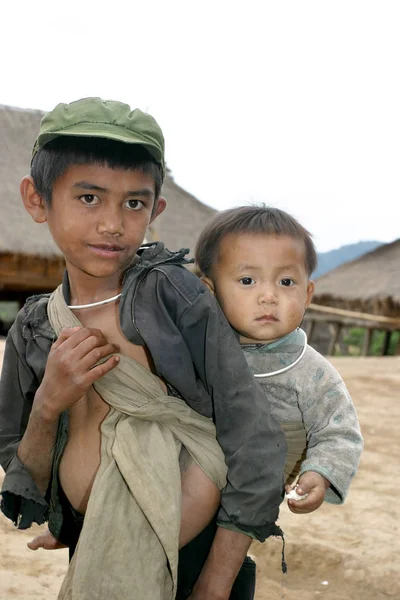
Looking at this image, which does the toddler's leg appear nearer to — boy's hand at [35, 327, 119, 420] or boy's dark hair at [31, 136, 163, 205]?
boy's hand at [35, 327, 119, 420]

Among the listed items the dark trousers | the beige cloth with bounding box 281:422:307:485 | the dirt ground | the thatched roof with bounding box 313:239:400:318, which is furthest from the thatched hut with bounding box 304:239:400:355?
the dark trousers

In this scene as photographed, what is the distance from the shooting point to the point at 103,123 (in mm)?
1599

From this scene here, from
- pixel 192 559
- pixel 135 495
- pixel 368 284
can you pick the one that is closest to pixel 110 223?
pixel 135 495

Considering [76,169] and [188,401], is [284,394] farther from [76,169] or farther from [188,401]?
[76,169]

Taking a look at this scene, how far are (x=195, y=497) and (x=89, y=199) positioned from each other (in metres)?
0.76

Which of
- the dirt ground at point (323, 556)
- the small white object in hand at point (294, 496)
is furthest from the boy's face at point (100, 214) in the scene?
the dirt ground at point (323, 556)

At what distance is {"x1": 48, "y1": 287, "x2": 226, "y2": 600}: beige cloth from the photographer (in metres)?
1.47

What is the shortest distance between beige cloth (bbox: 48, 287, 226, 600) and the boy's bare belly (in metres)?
0.07

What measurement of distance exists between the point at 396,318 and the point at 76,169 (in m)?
13.2

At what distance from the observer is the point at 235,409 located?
1.55m

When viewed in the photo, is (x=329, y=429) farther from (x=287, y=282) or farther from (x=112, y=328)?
(x=112, y=328)

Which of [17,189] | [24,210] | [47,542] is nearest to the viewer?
[47,542]

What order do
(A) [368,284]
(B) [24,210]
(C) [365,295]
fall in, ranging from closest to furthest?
(B) [24,210], (C) [365,295], (A) [368,284]

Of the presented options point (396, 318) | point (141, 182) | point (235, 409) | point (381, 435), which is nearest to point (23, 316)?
point (141, 182)
